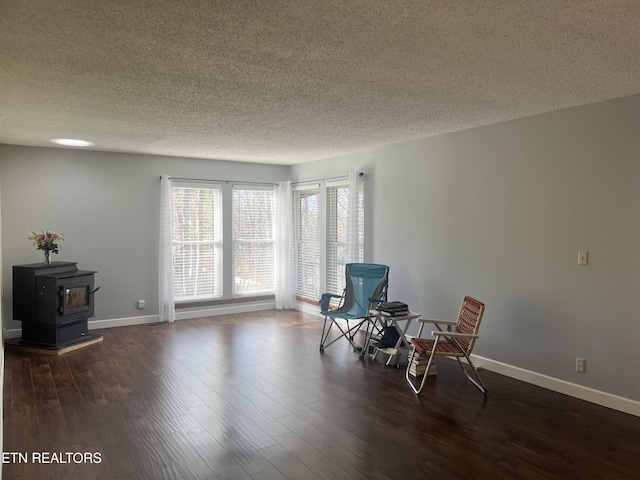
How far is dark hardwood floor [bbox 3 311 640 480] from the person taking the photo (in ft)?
8.90

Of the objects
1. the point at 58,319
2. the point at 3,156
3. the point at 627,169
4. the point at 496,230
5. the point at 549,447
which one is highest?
the point at 3,156

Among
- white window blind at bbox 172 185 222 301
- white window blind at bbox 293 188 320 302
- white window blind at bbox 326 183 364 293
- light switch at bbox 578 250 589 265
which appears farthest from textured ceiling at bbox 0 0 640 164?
white window blind at bbox 293 188 320 302

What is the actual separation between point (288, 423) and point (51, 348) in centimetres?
329

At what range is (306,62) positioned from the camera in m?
2.76

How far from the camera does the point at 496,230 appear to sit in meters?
4.46

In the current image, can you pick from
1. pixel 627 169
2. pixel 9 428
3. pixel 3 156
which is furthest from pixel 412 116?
pixel 3 156

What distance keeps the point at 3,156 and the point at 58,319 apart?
224cm

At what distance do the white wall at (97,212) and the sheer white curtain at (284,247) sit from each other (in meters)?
1.32

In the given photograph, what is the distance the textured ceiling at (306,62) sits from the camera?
2.08 m

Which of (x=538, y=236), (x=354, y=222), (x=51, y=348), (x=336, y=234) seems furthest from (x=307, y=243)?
(x=538, y=236)

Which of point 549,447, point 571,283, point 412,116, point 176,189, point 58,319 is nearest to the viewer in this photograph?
point 549,447

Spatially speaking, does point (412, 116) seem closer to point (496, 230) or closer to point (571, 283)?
point (496, 230)

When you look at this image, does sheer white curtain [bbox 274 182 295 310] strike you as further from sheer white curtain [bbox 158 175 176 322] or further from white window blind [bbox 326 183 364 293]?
sheer white curtain [bbox 158 175 176 322]

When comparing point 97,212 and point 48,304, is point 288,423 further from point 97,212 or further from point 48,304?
point 97,212
